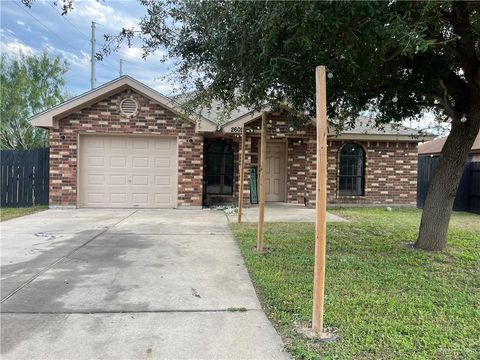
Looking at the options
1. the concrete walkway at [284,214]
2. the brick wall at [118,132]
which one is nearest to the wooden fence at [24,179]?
the brick wall at [118,132]

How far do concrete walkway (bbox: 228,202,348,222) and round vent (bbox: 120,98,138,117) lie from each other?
4642 millimetres

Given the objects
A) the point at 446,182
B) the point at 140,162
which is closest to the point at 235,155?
the point at 140,162

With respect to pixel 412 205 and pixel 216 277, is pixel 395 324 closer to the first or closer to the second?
pixel 216 277

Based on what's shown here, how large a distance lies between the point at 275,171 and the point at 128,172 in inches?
213

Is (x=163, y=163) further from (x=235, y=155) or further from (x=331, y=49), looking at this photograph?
(x=331, y=49)

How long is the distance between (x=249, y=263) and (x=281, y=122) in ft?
26.4

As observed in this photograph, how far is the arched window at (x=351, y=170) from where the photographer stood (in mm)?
14539

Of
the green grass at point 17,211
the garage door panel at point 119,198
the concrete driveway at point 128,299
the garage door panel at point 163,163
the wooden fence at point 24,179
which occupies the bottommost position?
the concrete driveway at point 128,299

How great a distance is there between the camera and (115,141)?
12273 mm

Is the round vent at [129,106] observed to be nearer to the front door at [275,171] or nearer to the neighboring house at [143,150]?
the neighboring house at [143,150]

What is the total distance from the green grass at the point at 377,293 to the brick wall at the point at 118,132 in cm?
477


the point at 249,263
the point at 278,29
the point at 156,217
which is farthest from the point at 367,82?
the point at 156,217

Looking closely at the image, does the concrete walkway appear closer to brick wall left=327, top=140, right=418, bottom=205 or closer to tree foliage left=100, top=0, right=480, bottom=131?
brick wall left=327, top=140, right=418, bottom=205

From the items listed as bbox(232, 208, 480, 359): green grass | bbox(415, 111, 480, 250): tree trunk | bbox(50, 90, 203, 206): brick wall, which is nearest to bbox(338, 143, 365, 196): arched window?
bbox(50, 90, 203, 206): brick wall
